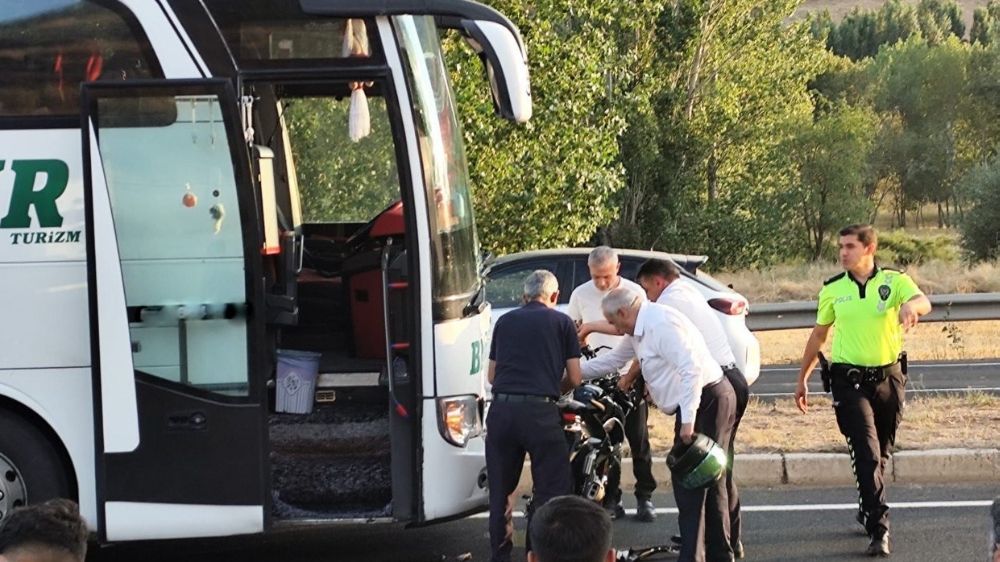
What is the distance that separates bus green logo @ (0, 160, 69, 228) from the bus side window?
0.91ft

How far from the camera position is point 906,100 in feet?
192

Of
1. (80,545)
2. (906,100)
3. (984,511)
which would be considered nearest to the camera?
(80,545)

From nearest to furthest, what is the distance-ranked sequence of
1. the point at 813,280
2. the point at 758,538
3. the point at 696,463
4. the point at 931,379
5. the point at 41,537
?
the point at 41,537, the point at 696,463, the point at 758,538, the point at 931,379, the point at 813,280

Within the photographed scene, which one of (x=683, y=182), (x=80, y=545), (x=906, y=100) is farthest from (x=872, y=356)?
(x=906, y=100)

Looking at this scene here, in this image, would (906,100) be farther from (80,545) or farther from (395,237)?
(80,545)

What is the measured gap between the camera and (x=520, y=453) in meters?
6.88

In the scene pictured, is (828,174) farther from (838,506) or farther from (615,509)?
(615,509)

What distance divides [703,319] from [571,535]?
158 inches

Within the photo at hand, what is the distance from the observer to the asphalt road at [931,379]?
14.1 m

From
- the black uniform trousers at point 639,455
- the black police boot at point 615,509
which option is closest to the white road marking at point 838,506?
the black police boot at point 615,509

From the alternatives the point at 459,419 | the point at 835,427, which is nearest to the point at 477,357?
the point at 459,419

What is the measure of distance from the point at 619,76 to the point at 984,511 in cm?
1593

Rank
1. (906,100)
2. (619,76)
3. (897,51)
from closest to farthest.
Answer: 1. (619,76)
2. (906,100)
3. (897,51)

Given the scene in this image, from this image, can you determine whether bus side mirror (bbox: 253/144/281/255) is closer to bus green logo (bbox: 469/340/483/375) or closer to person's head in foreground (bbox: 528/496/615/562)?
bus green logo (bbox: 469/340/483/375)
